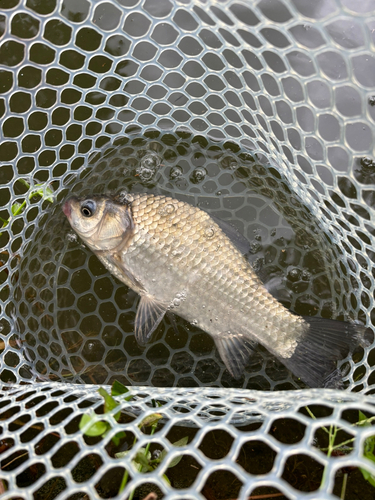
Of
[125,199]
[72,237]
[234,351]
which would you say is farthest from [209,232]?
[72,237]

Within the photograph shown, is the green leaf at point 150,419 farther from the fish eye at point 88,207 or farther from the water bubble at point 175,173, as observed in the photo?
the water bubble at point 175,173

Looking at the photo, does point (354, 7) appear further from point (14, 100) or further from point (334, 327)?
point (14, 100)

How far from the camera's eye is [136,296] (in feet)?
8.78

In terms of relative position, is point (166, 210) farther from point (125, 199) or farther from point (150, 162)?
point (150, 162)

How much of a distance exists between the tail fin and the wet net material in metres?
0.23

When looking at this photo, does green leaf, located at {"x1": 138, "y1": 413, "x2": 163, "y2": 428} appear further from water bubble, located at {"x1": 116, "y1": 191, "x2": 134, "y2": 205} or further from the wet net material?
water bubble, located at {"x1": 116, "y1": 191, "x2": 134, "y2": 205}

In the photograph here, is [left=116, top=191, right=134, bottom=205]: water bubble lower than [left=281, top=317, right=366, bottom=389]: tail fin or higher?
higher

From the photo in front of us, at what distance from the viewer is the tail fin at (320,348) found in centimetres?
212

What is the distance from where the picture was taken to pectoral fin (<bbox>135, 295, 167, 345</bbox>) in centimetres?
242

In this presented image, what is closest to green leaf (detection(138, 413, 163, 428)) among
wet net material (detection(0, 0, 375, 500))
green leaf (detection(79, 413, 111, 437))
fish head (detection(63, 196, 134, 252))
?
green leaf (detection(79, 413, 111, 437))

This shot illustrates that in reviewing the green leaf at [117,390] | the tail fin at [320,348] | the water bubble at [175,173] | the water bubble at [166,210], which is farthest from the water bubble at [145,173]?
the green leaf at [117,390]

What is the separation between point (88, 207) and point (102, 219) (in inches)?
4.0

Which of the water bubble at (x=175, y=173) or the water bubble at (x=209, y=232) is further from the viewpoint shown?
the water bubble at (x=175, y=173)

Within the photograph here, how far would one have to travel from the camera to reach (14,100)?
273 centimetres
